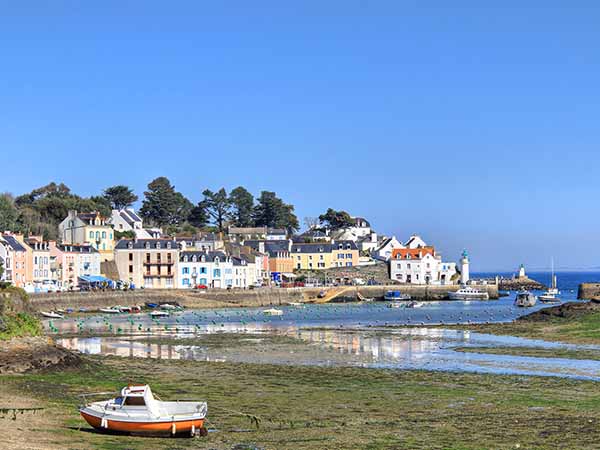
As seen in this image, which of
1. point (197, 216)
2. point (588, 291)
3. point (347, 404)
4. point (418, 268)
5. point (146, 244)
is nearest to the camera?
point (347, 404)

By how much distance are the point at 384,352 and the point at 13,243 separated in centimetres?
6625

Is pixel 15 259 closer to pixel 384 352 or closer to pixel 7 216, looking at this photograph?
pixel 7 216

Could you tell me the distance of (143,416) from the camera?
87.0 feet

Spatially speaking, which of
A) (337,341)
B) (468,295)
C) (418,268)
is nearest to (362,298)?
(468,295)

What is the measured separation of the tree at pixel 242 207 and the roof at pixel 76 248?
71662 millimetres

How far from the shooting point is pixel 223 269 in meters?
135

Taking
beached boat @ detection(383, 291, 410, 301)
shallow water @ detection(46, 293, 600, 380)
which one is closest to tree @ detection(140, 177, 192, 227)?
beached boat @ detection(383, 291, 410, 301)

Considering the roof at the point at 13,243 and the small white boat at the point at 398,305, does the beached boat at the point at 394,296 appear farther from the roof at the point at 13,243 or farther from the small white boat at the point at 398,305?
the roof at the point at 13,243

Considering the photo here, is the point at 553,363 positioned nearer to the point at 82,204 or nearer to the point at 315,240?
the point at 82,204

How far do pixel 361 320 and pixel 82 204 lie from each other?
264ft

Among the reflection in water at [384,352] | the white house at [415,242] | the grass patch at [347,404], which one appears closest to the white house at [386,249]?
the white house at [415,242]

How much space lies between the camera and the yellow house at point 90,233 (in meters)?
131

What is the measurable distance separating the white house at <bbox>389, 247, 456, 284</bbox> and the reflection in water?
86.3 metres

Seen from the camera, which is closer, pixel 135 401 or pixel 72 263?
pixel 135 401
